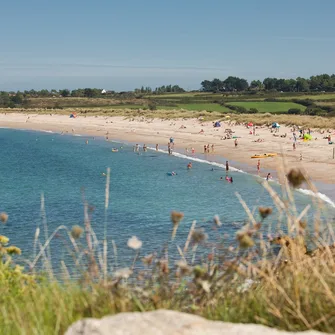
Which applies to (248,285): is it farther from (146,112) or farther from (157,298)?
(146,112)

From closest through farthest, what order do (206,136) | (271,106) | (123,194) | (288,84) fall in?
(123,194) < (206,136) < (271,106) < (288,84)

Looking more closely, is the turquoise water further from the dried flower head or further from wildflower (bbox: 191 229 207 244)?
the dried flower head

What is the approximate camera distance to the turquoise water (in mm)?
21656

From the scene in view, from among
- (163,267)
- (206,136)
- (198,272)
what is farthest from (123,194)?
(206,136)

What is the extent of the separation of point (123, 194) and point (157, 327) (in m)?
29.1

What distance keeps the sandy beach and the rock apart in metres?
19.7

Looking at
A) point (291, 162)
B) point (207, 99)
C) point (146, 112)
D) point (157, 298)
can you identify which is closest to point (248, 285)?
point (157, 298)

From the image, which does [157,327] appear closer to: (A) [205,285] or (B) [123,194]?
(A) [205,285]

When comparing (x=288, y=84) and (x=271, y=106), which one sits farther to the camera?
(x=288, y=84)

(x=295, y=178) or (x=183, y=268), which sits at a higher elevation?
(x=295, y=178)

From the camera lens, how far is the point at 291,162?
3916cm

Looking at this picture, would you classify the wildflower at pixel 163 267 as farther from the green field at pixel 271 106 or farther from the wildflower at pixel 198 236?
the green field at pixel 271 106

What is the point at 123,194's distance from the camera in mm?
32094

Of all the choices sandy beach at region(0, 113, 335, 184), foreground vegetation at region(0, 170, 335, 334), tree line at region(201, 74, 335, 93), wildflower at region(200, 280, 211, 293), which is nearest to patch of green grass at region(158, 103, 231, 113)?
sandy beach at region(0, 113, 335, 184)
